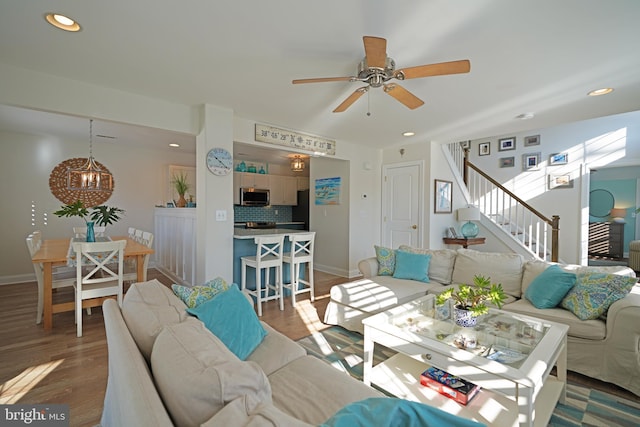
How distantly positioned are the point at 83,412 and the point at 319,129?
380 cm

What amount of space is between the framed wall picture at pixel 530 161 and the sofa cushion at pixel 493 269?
4.14 m

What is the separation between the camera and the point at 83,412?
1750mm

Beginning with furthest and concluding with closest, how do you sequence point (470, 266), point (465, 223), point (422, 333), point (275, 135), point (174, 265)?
point (465, 223) < point (174, 265) < point (275, 135) < point (470, 266) < point (422, 333)

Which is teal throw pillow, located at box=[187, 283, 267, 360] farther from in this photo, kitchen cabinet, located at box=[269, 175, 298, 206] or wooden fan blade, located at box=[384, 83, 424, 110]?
kitchen cabinet, located at box=[269, 175, 298, 206]

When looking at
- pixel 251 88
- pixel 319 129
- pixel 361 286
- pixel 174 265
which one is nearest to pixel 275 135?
pixel 319 129

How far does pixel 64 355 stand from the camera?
2408 mm

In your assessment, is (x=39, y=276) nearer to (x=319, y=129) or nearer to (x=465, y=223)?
(x=319, y=129)

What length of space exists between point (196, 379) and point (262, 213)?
21.8ft

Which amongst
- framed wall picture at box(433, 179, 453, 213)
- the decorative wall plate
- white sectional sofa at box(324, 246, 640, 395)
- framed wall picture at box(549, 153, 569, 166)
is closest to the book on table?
white sectional sofa at box(324, 246, 640, 395)

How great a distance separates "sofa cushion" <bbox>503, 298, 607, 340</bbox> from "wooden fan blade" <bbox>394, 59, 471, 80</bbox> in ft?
6.44

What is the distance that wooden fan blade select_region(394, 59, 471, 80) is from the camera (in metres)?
1.91

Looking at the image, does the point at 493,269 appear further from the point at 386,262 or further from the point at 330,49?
the point at 330,49

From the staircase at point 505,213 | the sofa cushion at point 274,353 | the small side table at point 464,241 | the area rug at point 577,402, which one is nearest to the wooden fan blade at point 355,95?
the sofa cushion at point 274,353

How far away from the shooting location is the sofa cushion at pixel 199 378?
0.74 m
